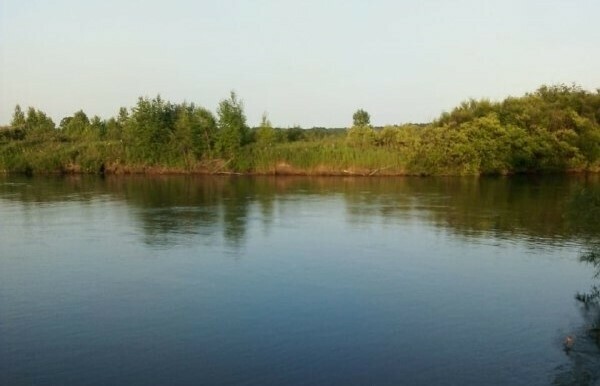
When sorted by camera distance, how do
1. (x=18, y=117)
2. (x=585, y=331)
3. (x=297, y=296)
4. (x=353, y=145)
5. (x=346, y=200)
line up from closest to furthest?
(x=585, y=331), (x=297, y=296), (x=346, y=200), (x=353, y=145), (x=18, y=117)

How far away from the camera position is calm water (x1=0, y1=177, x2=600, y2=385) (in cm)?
841

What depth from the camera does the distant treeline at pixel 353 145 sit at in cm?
4116

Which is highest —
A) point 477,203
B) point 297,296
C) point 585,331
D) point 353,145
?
point 353,145

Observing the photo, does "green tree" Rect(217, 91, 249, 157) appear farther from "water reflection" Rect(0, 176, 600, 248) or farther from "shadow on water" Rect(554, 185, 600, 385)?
"shadow on water" Rect(554, 185, 600, 385)

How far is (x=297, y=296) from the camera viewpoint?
38.6 ft

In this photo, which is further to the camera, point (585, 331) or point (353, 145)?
point (353, 145)

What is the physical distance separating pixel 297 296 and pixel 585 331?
5.11 metres

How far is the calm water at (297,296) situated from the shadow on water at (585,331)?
0.05 metres

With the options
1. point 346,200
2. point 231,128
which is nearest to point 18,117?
point 231,128

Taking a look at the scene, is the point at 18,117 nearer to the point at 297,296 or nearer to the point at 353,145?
the point at 353,145

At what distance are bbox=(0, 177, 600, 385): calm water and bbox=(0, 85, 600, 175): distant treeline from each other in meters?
17.8

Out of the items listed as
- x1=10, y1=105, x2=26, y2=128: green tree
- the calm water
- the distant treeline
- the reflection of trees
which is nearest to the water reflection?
the reflection of trees

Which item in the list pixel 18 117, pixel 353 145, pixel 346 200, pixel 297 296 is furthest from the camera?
pixel 18 117

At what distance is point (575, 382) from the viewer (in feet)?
25.4
